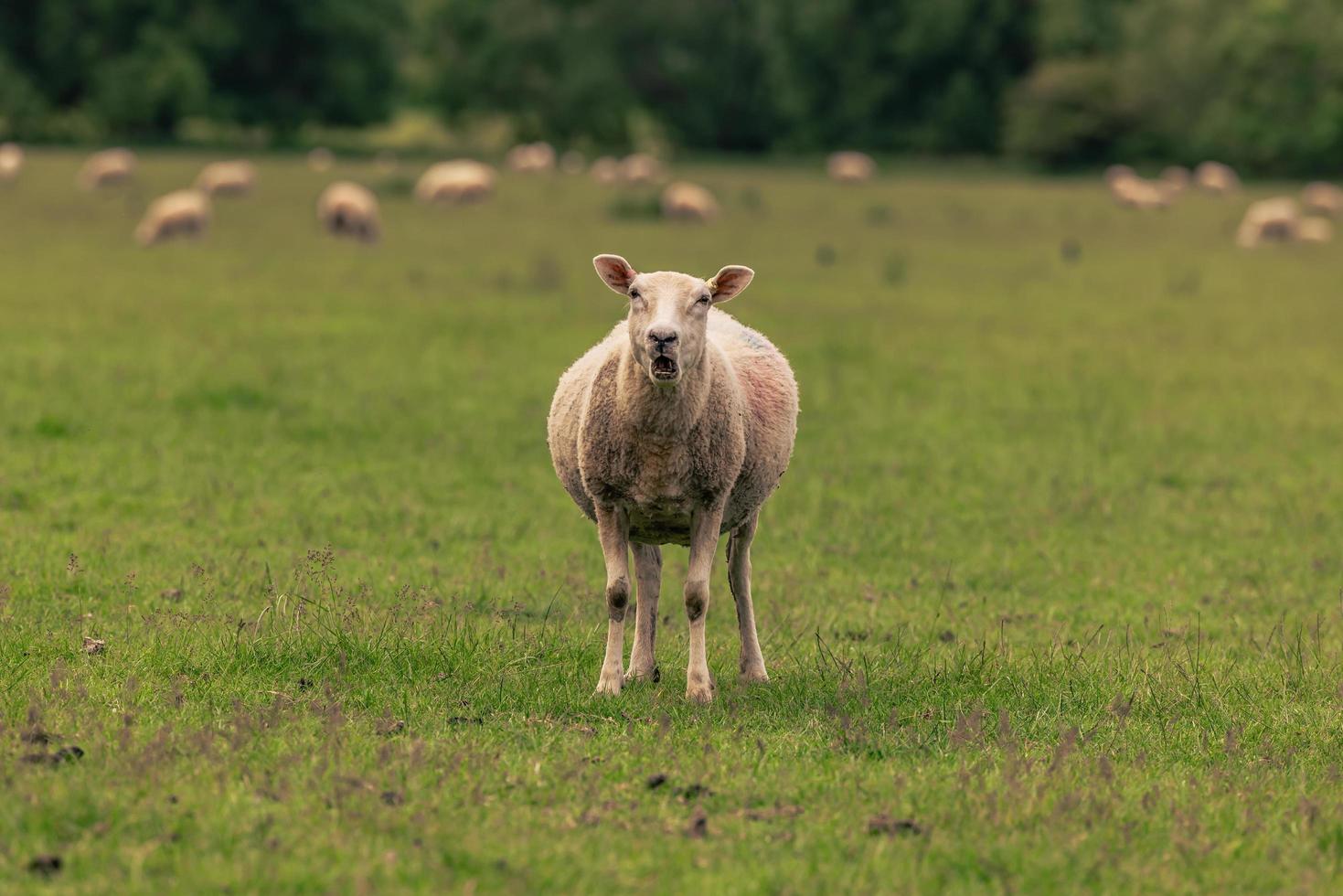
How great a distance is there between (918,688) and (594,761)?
1.74 m

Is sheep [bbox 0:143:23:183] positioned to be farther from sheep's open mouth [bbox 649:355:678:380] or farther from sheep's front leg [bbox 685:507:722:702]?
sheep's open mouth [bbox 649:355:678:380]

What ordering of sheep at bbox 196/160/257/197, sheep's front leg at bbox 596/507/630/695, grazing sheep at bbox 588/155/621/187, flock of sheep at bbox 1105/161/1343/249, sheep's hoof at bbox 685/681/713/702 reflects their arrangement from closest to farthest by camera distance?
sheep's hoof at bbox 685/681/713/702, sheep's front leg at bbox 596/507/630/695, flock of sheep at bbox 1105/161/1343/249, sheep at bbox 196/160/257/197, grazing sheep at bbox 588/155/621/187

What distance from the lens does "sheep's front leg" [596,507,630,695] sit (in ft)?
21.4

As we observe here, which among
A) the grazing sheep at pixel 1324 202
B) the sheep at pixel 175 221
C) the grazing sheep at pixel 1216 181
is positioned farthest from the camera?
the grazing sheep at pixel 1216 181

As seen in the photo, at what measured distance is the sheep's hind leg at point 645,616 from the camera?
22.3 feet

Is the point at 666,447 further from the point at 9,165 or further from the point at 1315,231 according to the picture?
the point at 9,165

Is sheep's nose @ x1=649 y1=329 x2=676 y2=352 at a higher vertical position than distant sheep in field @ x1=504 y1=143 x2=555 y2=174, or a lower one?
lower

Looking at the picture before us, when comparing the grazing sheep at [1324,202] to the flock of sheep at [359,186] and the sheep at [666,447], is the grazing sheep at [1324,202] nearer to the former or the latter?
the flock of sheep at [359,186]

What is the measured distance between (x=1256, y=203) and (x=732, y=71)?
35.8 m

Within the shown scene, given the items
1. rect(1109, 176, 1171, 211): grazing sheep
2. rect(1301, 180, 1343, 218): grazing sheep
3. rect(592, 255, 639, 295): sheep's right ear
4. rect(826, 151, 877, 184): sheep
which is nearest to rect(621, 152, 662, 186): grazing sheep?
rect(826, 151, 877, 184): sheep

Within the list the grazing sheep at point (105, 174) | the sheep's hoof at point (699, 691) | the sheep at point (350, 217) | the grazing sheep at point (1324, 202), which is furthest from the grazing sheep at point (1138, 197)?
the sheep's hoof at point (699, 691)

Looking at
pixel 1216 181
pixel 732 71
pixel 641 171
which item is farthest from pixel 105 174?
pixel 732 71

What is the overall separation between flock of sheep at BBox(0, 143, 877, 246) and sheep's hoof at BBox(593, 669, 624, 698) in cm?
2086

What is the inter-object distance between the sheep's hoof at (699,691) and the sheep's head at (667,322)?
1.17 m
